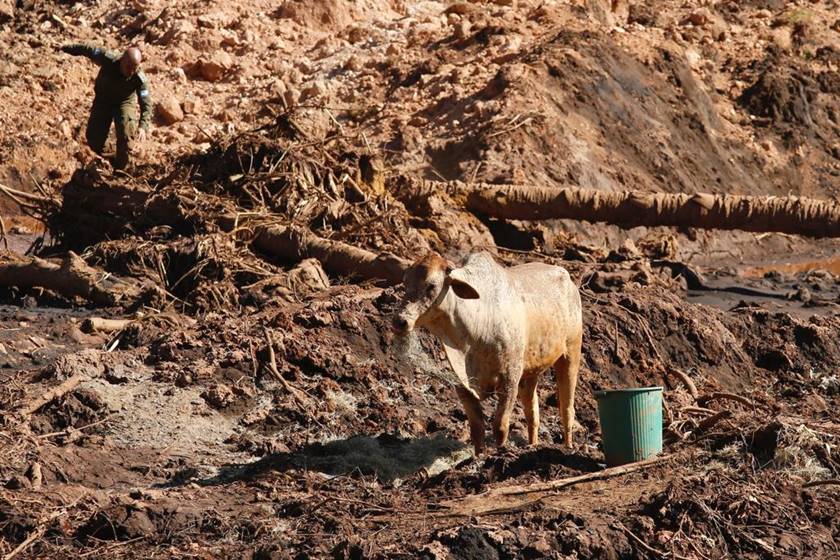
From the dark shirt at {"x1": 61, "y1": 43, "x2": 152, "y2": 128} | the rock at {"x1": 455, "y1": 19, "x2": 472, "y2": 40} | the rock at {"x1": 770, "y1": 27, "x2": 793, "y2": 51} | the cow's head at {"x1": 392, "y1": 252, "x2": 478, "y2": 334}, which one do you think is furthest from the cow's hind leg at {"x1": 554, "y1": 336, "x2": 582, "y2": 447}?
the rock at {"x1": 770, "y1": 27, "x2": 793, "y2": 51}

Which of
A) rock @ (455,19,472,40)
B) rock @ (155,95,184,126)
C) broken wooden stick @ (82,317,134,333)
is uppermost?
rock @ (455,19,472,40)

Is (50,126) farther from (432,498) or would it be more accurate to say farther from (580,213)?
(432,498)

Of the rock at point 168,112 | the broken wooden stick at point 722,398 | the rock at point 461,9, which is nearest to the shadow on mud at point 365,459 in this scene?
the broken wooden stick at point 722,398

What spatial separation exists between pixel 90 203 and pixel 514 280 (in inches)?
316

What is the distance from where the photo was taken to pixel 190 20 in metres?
24.2

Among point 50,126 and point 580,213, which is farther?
point 50,126

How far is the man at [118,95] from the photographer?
627 inches

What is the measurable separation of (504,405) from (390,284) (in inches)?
174

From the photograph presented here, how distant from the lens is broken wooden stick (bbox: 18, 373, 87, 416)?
890 cm

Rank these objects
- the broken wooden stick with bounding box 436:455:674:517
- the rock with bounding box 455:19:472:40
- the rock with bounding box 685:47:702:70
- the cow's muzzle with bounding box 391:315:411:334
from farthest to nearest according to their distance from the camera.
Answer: the rock with bounding box 685:47:702:70, the rock with bounding box 455:19:472:40, the cow's muzzle with bounding box 391:315:411:334, the broken wooden stick with bounding box 436:455:674:517

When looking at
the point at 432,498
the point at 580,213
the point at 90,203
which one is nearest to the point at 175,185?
the point at 90,203

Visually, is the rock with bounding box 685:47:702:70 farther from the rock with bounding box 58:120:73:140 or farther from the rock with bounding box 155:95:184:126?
the rock with bounding box 58:120:73:140

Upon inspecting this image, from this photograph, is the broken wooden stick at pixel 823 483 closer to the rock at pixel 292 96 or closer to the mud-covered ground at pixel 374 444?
the mud-covered ground at pixel 374 444

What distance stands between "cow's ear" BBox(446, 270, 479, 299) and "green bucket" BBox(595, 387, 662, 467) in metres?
1.02
